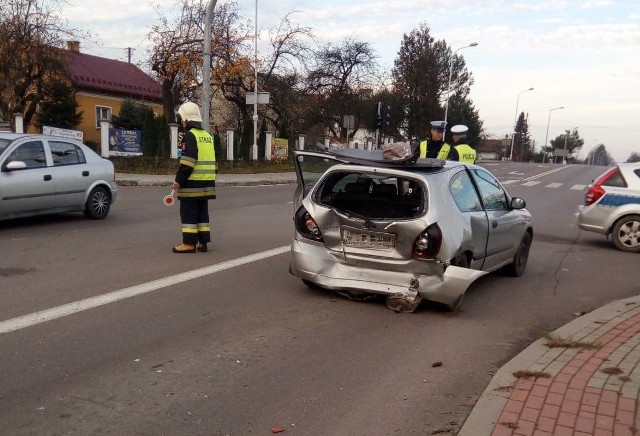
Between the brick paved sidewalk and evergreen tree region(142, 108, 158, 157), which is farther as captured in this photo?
evergreen tree region(142, 108, 158, 157)

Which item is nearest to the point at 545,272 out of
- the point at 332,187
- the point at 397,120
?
the point at 332,187

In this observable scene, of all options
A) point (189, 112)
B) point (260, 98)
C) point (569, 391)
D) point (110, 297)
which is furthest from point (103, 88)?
point (569, 391)

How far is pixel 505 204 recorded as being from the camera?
7484 mm

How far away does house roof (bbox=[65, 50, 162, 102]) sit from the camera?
41.0m

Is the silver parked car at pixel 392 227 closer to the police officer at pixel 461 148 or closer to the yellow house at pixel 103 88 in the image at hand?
the police officer at pixel 461 148

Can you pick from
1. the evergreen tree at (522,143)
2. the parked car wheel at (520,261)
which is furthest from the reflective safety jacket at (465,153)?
the evergreen tree at (522,143)

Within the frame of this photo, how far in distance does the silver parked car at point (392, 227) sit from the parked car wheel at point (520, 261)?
835mm

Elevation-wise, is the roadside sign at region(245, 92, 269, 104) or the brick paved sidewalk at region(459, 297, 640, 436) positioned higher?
the roadside sign at region(245, 92, 269, 104)

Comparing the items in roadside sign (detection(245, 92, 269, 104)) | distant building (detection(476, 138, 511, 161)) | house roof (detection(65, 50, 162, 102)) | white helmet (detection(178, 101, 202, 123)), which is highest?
house roof (detection(65, 50, 162, 102))

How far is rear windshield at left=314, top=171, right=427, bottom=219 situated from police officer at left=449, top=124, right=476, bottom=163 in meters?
2.38

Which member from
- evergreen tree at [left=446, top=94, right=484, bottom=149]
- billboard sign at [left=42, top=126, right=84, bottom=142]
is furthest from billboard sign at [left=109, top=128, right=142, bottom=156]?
evergreen tree at [left=446, top=94, right=484, bottom=149]

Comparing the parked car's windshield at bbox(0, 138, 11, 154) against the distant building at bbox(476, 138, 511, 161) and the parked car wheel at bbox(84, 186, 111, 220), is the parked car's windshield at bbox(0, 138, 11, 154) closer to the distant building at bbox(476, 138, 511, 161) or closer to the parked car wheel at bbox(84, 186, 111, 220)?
the parked car wheel at bbox(84, 186, 111, 220)

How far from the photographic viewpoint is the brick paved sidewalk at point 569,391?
351cm

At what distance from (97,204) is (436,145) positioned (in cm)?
614
